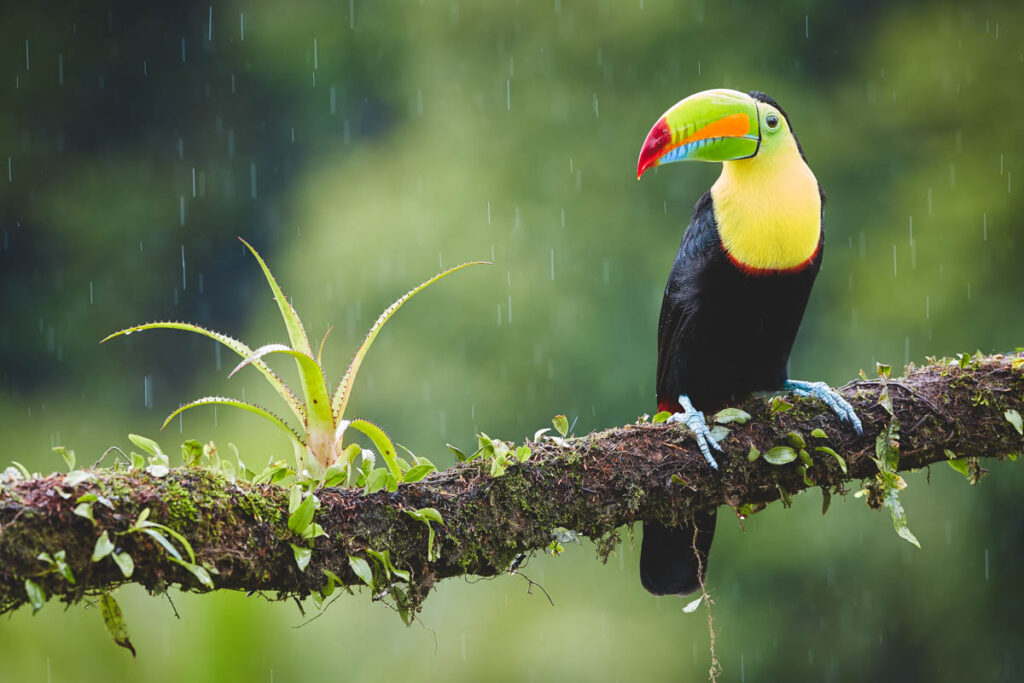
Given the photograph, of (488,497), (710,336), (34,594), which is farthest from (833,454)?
(34,594)

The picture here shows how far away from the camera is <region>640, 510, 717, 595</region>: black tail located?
246 centimetres

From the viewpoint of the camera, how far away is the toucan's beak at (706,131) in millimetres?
2342

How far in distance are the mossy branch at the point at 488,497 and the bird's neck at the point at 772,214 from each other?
34 centimetres

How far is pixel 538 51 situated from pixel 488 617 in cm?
376

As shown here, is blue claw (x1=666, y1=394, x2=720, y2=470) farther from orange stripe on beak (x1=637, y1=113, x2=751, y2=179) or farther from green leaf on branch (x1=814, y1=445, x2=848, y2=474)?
orange stripe on beak (x1=637, y1=113, x2=751, y2=179)

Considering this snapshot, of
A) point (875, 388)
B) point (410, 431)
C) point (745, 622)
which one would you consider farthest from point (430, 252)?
point (875, 388)

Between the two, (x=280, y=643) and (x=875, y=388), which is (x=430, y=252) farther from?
(x=875, y=388)

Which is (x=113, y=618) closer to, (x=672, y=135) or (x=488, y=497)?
(x=488, y=497)

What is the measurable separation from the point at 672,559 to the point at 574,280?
13.5ft

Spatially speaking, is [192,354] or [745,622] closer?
[745,622]

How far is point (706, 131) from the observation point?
2375 millimetres

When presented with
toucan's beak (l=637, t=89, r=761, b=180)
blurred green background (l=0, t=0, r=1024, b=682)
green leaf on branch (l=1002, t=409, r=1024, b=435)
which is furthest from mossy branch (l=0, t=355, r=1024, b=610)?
blurred green background (l=0, t=0, r=1024, b=682)

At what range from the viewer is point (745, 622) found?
6145 mm

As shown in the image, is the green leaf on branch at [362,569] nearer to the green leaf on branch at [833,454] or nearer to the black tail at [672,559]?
the black tail at [672,559]
